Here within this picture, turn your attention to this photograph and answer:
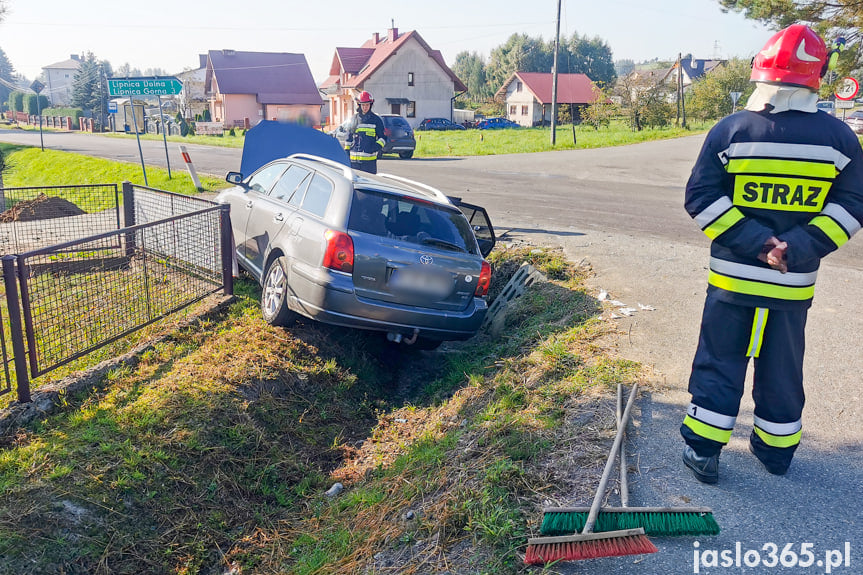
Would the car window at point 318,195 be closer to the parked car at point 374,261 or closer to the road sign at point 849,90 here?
the parked car at point 374,261

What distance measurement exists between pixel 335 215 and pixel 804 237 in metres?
3.75

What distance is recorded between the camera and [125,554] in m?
3.92

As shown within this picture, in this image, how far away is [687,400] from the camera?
4562mm

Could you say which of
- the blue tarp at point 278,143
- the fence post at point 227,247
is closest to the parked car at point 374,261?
the fence post at point 227,247

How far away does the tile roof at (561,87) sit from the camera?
68.2 m

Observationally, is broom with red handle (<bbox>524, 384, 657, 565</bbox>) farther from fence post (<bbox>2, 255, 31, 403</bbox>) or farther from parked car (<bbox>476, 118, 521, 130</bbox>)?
parked car (<bbox>476, 118, 521, 130</bbox>)

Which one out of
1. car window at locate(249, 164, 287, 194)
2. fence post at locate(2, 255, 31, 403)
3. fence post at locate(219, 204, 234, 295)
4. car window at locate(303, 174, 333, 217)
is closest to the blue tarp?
car window at locate(249, 164, 287, 194)

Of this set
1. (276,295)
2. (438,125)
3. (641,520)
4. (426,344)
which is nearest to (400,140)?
(426,344)

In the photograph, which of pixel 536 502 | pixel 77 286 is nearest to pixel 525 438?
pixel 536 502

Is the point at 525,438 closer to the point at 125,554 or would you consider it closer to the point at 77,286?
the point at 125,554

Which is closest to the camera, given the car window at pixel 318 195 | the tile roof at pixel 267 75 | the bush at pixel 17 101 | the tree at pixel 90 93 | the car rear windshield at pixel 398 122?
the car window at pixel 318 195

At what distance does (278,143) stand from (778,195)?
8.70 m

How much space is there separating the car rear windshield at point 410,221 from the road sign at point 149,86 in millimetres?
9393

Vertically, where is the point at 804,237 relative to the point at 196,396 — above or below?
above
